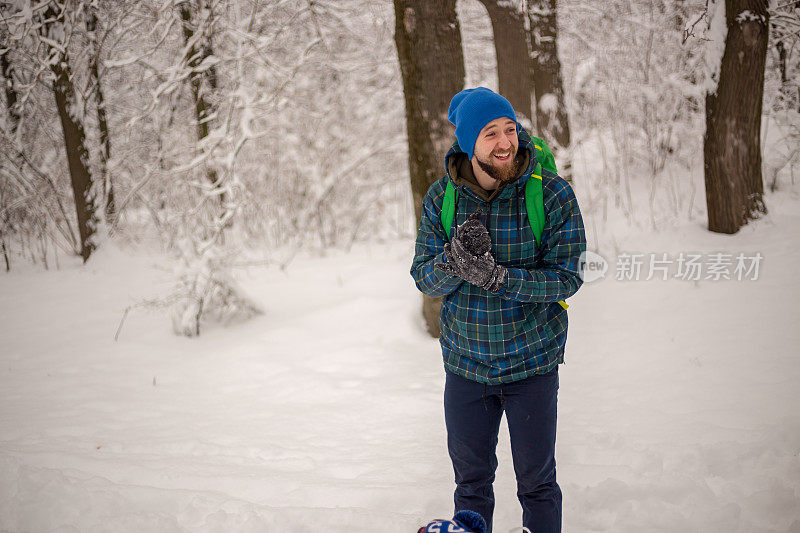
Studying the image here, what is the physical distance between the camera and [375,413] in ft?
12.4

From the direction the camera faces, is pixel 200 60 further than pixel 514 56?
No

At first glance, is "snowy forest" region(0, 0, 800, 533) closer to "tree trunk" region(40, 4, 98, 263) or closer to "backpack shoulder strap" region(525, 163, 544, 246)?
"tree trunk" region(40, 4, 98, 263)

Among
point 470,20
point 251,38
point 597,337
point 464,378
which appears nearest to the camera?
point 464,378

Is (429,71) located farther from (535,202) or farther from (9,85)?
(9,85)

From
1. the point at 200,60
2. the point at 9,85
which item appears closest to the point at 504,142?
the point at 200,60

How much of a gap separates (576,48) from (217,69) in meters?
8.32

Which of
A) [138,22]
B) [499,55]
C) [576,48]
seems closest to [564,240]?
[499,55]

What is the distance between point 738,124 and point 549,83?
3.15m

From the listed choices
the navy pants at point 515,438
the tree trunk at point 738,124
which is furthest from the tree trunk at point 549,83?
the navy pants at point 515,438

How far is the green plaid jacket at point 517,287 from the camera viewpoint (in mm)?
1822

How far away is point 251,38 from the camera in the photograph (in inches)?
227

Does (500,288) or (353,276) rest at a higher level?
(500,288)

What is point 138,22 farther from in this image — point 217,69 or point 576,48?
point 576,48

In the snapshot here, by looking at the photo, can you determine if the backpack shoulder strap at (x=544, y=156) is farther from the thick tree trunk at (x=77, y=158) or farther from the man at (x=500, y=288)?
the thick tree trunk at (x=77, y=158)
